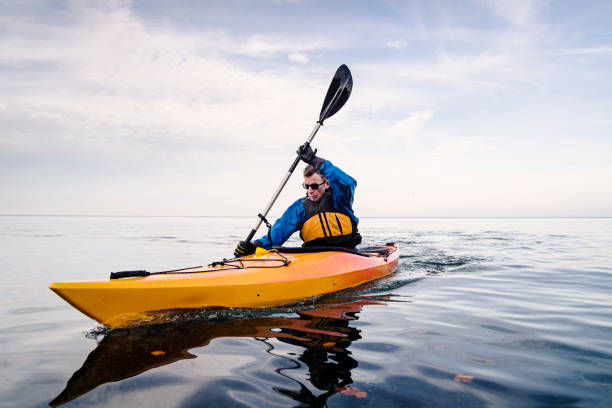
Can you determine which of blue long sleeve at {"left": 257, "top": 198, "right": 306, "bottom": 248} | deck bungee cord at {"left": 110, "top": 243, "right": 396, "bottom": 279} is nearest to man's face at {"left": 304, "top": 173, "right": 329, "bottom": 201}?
blue long sleeve at {"left": 257, "top": 198, "right": 306, "bottom": 248}

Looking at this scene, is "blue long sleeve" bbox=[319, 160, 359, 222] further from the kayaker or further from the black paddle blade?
the black paddle blade

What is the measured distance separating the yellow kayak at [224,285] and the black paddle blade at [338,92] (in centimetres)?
259

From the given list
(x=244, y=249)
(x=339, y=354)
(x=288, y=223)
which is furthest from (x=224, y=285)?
(x=288, y=223)

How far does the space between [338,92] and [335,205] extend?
217 cm

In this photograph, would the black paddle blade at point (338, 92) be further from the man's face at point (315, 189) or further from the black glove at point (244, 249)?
the black glove at point (244, 249)

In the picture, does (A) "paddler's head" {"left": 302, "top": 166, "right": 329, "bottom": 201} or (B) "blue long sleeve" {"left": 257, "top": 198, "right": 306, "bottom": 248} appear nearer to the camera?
(A) "paddler's head" {"left": 302, "top": 166, "right": 329, "bottom": 201}

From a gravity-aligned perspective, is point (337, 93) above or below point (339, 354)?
above

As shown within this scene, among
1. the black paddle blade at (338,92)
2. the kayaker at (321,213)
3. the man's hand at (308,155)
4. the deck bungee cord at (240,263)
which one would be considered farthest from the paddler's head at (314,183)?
the black paddle blade at (338,92)

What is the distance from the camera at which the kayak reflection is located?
2254 millimetres

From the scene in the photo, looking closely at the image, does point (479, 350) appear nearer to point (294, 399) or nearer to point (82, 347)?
point (294, 399)

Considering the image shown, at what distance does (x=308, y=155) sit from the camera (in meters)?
5.63

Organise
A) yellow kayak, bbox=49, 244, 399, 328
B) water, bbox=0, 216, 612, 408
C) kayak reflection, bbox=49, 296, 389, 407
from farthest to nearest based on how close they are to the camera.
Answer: yellow kayak, bbox=49, 244, 399, 328, kayak reflection, bbox=49, 296, 389, 407, water, bbox=0, 216, 612, 408

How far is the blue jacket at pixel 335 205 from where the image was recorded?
5285mm

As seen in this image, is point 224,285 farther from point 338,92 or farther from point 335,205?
point 338,92
